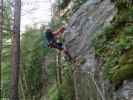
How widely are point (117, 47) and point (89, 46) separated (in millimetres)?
2132

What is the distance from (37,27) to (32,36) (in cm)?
143

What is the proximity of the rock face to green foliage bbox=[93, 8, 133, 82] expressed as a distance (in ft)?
0.78

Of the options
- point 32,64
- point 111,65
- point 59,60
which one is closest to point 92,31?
point 111,65

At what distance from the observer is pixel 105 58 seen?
236 inches

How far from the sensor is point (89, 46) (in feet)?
25.5

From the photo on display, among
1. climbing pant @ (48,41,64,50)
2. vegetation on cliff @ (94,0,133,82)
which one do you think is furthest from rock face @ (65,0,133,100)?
climbing pant @ (48,41,64,50)

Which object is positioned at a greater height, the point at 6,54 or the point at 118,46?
the point at 6,54

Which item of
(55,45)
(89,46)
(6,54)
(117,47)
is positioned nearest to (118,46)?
(117,47)

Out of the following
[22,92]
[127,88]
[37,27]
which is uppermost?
[37,27]

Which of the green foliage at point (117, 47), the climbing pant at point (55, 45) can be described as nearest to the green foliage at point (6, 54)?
the climbing pant at point (55, 45)

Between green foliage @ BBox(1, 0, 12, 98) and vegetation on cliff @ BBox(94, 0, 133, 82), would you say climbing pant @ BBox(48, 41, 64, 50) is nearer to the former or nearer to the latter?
vegetation on cliff @ BBox(94, 0, 133, 82)

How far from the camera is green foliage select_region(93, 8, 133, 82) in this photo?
500 cm

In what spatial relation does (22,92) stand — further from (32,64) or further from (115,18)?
(115,18)

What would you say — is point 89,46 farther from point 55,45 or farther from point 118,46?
point 55,45
